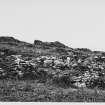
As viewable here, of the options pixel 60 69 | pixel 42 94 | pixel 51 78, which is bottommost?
pixel 42 94

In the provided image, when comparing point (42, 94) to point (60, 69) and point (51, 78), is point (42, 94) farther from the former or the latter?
point (60, 69)

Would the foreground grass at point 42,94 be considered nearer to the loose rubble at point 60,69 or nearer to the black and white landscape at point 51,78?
the black and white landscape at point 51,78

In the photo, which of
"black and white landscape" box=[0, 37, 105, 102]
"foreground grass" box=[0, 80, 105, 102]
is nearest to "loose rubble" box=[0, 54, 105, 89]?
"black and white landscape" box=[0, 37, 105, 102]

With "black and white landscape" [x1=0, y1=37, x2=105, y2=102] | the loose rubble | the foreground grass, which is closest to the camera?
the foreground grass

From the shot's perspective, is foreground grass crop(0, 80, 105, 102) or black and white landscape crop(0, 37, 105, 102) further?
black and white landscape crop(0, 37, 105, 102)

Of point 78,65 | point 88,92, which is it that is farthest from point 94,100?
point 78,65

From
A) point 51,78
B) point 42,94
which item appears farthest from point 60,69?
point 42,94

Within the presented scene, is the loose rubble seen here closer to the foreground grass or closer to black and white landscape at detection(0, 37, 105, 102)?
black and white landscape at detection(0, 37, 105, 102)

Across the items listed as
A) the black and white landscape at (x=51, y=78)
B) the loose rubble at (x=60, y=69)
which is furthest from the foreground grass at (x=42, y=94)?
the loose rubble at (x=60, y=69)
